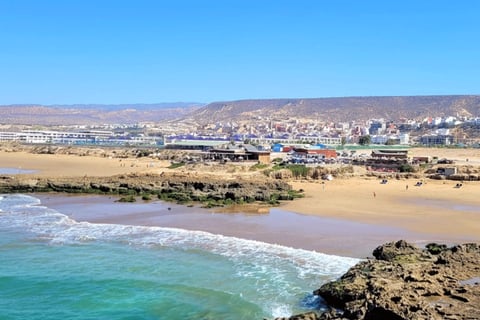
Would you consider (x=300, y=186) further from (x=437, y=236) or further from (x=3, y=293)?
(x=3, y=293)

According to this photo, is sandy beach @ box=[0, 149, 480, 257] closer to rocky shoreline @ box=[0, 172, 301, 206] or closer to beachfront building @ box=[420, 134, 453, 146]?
rocky shoreline @ box=[0, 172, 301, 206]

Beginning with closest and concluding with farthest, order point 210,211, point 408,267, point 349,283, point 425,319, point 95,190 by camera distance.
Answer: point 425,319, point 349,283, point 408,267, point 210,211, point 95,190

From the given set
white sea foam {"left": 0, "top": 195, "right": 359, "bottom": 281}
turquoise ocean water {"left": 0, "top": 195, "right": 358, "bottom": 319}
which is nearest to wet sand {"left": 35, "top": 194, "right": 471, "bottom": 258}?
white sea foam {"left": 0, "top": 195, "right": 359, "bottom": 281}

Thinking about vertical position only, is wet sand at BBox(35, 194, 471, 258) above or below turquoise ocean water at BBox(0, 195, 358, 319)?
below

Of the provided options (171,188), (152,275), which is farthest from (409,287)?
(171,188)

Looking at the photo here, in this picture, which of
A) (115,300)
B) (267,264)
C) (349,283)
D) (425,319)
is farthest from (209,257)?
(425,319)

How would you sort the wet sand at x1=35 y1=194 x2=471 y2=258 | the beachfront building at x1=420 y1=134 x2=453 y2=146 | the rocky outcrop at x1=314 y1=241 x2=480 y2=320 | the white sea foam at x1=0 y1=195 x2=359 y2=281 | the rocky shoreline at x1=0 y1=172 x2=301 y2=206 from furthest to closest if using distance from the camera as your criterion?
the beachfront building at x1=420 y1=134 x2=453 y2=146 < the rocky shoreline at x1=0 y1=172 x2=301 y2=206 < the wet sand at x1=35 y1=194 x2=471 y2=258 < the white sea foam at x1=0 y1=195 x2=359 y2=281 < the rocky outcrop at x1=314 y1=241 x2=480 y2=320
